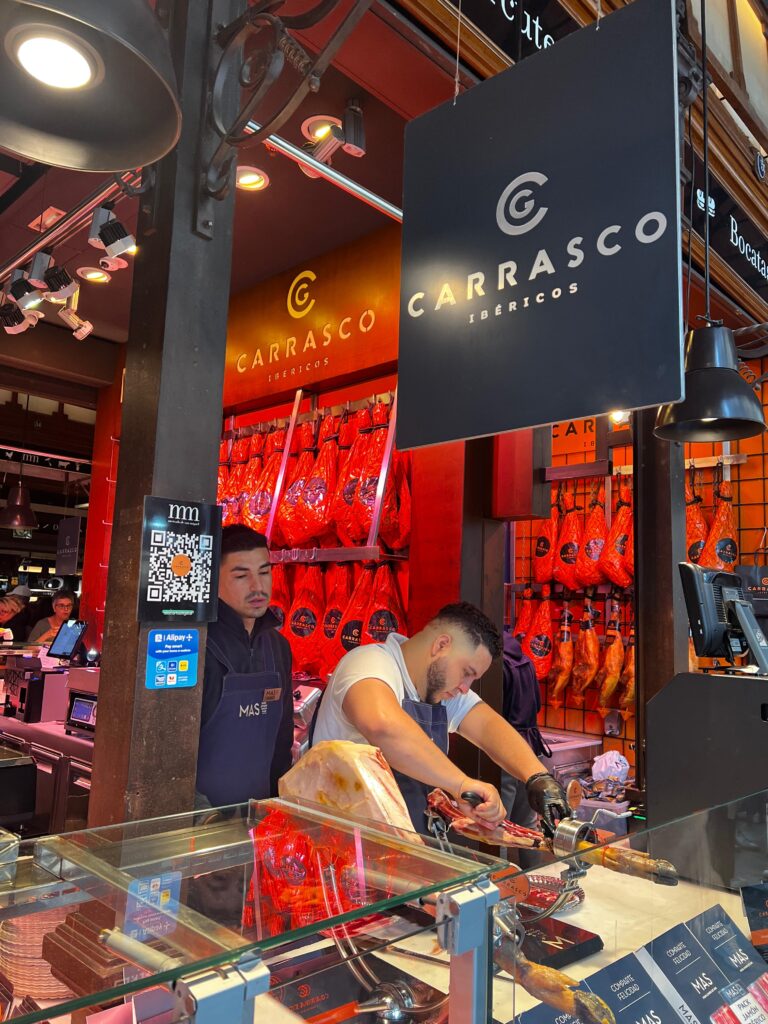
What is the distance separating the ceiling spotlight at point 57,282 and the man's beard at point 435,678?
3.47 meters

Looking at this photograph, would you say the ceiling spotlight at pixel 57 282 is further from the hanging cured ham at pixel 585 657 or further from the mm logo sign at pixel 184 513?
the hanging cured ham at pixel 585 657

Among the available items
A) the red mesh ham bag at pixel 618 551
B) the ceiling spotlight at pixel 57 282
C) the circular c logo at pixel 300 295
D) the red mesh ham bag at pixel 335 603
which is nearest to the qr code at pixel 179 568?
the red mesh ham bag at pixel 335 603

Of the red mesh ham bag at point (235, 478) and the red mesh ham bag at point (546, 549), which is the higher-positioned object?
the red mesh ham bag at point (235, 478)

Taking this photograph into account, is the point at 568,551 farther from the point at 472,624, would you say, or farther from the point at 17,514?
the point at 17,514

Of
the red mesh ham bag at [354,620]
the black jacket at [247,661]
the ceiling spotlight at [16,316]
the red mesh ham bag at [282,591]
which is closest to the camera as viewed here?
the black jacket at [247,661]

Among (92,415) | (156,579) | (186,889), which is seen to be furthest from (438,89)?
(92,415)

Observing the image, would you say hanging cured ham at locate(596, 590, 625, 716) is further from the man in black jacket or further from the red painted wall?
the red painted wall

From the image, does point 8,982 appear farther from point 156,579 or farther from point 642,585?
point 642,585

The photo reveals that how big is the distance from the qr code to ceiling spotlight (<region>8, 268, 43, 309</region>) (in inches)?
131

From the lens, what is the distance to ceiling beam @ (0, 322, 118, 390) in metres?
7.49

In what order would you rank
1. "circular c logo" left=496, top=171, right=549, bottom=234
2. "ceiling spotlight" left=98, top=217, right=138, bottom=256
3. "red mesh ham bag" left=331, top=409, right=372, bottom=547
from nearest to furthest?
"circular c logo" left=496, top=171, right=549, bottom=234 < "ceiling spotlight" left=98, top=217, right=138, bottom=256 < "red mesh ham bag" left=331, top=409, right=372, bottom=547

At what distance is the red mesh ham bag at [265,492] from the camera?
18.7ft

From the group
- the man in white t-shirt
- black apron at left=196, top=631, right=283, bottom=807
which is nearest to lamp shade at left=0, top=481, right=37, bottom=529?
black apron at left=196, top=631, right=283, bottom=807

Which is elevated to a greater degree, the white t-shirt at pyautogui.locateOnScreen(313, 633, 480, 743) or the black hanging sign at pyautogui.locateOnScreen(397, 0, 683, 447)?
the black hanging sign at pyautogui.locateOnScreen(397, 0, 683, 447)
